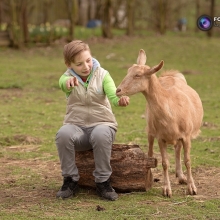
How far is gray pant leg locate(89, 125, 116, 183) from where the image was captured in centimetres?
510

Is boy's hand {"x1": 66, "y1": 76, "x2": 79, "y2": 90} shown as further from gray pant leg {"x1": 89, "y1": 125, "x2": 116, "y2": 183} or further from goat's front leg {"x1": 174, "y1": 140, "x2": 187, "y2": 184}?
goat's front leg {"x1": 174, "y1": 140, "x2": 187, "y2": 184}

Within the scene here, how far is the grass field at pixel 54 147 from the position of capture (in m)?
4.84

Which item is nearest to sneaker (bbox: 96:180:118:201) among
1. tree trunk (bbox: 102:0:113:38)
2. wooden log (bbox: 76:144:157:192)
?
wooden log (bbox: 76:144:157:192)

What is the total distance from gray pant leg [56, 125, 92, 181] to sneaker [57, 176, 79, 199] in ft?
0.14

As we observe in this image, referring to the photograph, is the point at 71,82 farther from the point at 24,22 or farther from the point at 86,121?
the point at 24,22

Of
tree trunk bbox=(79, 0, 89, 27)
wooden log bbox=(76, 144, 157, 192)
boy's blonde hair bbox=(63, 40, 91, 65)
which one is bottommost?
tree trunk bbox=(79, 0, 89, 27)

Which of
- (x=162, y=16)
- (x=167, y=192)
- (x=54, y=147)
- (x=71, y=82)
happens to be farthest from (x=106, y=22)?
(x=71, y=82)

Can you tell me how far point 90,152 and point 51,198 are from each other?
549 mm

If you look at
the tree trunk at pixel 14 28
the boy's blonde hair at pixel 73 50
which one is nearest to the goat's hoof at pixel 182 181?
the boy's blonde hair at pixel 73 50

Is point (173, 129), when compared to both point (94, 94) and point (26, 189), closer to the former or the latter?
point (94, 94)

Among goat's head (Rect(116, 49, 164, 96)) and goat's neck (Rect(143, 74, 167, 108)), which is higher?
goat's head (Rect(116, 49, 164, 96))

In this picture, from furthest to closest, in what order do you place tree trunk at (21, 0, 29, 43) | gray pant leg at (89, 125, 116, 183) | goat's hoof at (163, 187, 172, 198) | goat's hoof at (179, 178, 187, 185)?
tree trunk at (21, 0, 29, 43) < goat's hoof at (179, 178, 187, 185) < goat's hoof at (163, 187, 172, 198) < gray pant leg at (89, 125, 116, 183)

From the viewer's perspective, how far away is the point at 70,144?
5145 millimetres

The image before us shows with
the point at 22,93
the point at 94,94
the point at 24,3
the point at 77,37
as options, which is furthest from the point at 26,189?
the point at 77,37
